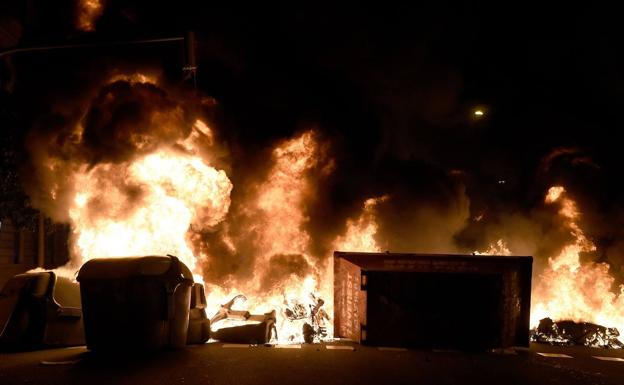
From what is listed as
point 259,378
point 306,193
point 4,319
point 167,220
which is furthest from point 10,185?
point 259,378

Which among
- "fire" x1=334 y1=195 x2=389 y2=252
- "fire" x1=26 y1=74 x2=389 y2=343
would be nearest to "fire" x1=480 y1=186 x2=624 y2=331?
"fire" x1=334 y1=195 x2=389 y2=252

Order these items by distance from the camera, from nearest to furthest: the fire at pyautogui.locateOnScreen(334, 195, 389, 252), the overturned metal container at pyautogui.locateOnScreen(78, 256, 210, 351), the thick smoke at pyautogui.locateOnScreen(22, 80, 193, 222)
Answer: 1. the overturned metal container at pyautogui.locateOnScreen(78, 256, 210, 351)
2. the thick smoke at pyautogui.locateOnScreen(22, 80, 193, 222)
3. the fire at pyautogui.locateOnScreen(334, 195, 389, 252)

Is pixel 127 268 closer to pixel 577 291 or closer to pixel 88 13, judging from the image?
pixel 88 13

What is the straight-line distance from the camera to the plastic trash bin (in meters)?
8.42

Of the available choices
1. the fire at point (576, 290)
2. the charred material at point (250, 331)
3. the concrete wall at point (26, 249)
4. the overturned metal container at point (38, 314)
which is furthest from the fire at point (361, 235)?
the concrete wall at point (26, 249)

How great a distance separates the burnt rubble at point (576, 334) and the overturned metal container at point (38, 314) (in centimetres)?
973

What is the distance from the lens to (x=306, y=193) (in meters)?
16.1

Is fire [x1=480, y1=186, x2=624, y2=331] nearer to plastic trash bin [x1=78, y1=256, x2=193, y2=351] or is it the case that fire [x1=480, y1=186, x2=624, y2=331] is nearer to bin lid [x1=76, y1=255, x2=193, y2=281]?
plastic trash bin [x1=78, y1=256, x2=193, y2=351]

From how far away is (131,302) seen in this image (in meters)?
8.48

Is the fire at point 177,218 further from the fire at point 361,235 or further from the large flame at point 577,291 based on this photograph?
the large flame at point 577,291

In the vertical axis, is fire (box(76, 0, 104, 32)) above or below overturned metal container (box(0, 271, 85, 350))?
above

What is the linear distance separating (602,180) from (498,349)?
8357 mm

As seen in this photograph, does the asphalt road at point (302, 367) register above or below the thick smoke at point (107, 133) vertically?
below

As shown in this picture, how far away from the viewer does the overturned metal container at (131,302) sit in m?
8.42
